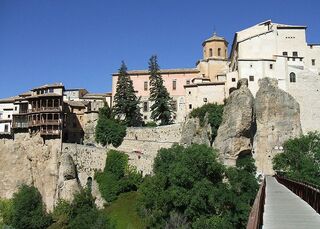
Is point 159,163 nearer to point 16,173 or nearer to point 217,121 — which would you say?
point 217,121

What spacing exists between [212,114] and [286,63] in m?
11.8

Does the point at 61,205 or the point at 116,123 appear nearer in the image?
the point at 61,205

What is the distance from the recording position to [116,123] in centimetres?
5488

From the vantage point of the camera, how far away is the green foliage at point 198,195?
32.5 m

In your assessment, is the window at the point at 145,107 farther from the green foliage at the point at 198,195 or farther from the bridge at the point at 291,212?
the bridge at the point at 291,212

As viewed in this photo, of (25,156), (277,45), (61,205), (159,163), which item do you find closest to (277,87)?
(277,45)

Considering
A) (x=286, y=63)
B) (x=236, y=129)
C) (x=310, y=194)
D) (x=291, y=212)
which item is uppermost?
(x=286, y=63)

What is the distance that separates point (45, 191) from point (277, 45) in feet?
119

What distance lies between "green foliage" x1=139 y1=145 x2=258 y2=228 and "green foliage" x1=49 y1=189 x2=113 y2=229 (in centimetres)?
595

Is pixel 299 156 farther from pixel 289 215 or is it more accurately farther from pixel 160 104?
pixel 289 215

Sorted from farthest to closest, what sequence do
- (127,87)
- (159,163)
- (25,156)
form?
(127,87) < (25,156) < (159,163)

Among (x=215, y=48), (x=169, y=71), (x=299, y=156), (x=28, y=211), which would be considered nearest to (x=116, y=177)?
(x=28, y=211)

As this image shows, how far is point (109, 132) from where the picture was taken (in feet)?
177

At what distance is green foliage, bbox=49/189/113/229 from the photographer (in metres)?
41.5
